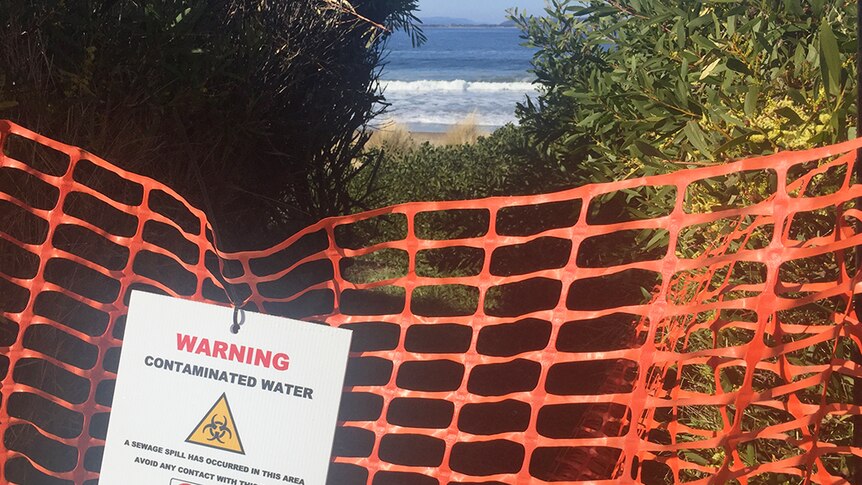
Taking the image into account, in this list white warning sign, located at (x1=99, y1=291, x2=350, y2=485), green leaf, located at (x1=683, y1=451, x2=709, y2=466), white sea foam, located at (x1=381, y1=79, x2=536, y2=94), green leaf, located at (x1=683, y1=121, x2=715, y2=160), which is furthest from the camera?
white sea foam, located at (x1=381, y1=79, x2=536, y2=94)

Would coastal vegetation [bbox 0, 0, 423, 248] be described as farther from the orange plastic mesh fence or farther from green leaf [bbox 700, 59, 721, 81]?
green leaf [bbox 700, 59, 721, 81]

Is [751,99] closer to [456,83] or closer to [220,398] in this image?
[220,398]

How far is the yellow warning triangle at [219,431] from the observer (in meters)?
1.92

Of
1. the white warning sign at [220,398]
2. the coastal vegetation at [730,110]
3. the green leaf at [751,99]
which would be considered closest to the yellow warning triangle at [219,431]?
the white warning sign at [220,398]

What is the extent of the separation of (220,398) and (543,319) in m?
0.99

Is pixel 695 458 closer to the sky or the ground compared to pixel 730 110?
closer to the ground

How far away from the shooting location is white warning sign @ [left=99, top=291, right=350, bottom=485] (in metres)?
1.88

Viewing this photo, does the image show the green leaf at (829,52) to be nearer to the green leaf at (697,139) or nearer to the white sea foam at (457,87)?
the green leaf at (697,139)

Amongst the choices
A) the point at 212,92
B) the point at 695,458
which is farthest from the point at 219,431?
the point at 212,92

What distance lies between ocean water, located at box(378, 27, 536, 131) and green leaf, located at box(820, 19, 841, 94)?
2939 centimetres

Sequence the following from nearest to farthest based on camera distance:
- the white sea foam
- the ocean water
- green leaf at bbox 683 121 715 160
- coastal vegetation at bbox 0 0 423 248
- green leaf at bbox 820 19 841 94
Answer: green leaf at bbox 820 19 841 94
green leaf at bbox 683 121 715 160
coastal vegetation at bbox 0 0 423 248
the ocean water
the white sea foam

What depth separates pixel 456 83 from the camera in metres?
50.9

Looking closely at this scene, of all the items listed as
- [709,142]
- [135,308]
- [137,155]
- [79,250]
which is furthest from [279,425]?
[137,155]

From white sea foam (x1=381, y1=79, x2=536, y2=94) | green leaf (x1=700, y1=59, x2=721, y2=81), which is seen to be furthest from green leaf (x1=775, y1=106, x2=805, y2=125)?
white sea foam (x1=381, y1=79, x2=536, y2=94)
